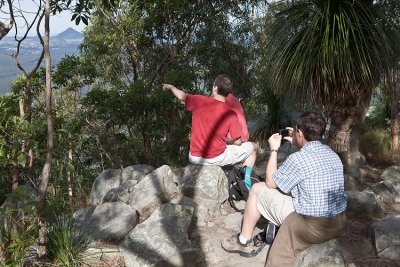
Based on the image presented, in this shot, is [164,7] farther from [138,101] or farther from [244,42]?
[244,42]

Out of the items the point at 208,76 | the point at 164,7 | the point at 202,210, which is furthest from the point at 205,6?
the point at 202,210

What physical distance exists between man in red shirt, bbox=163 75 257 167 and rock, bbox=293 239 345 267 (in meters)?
1.40

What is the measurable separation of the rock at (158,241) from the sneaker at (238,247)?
0.90 feet

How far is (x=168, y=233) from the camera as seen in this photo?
333cm

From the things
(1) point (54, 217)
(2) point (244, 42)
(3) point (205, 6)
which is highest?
(3) point (205, 6)

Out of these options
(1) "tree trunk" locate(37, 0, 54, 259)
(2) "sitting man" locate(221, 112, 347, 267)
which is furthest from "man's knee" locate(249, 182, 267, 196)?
(1) "tree trunk" locate(37, 0, 54, 259)

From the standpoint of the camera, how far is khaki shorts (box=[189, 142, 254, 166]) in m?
4.10

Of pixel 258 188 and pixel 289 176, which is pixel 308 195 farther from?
pixel 258 188

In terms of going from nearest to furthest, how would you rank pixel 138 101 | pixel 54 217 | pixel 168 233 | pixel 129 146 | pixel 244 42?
pixel 54 217 < pixel 168 233 < pixel 138 101 < pixel 129 146 < pixel 244 42

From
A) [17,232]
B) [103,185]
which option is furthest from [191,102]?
[17,232]

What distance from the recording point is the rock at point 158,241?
10.3 ft

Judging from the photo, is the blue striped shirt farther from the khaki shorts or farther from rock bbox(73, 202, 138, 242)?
rock bbox(73, 202, 138, 242)

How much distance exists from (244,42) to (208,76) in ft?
6.82

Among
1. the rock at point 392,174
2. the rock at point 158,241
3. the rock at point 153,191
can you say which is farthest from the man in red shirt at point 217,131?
the rock at point 392,174
